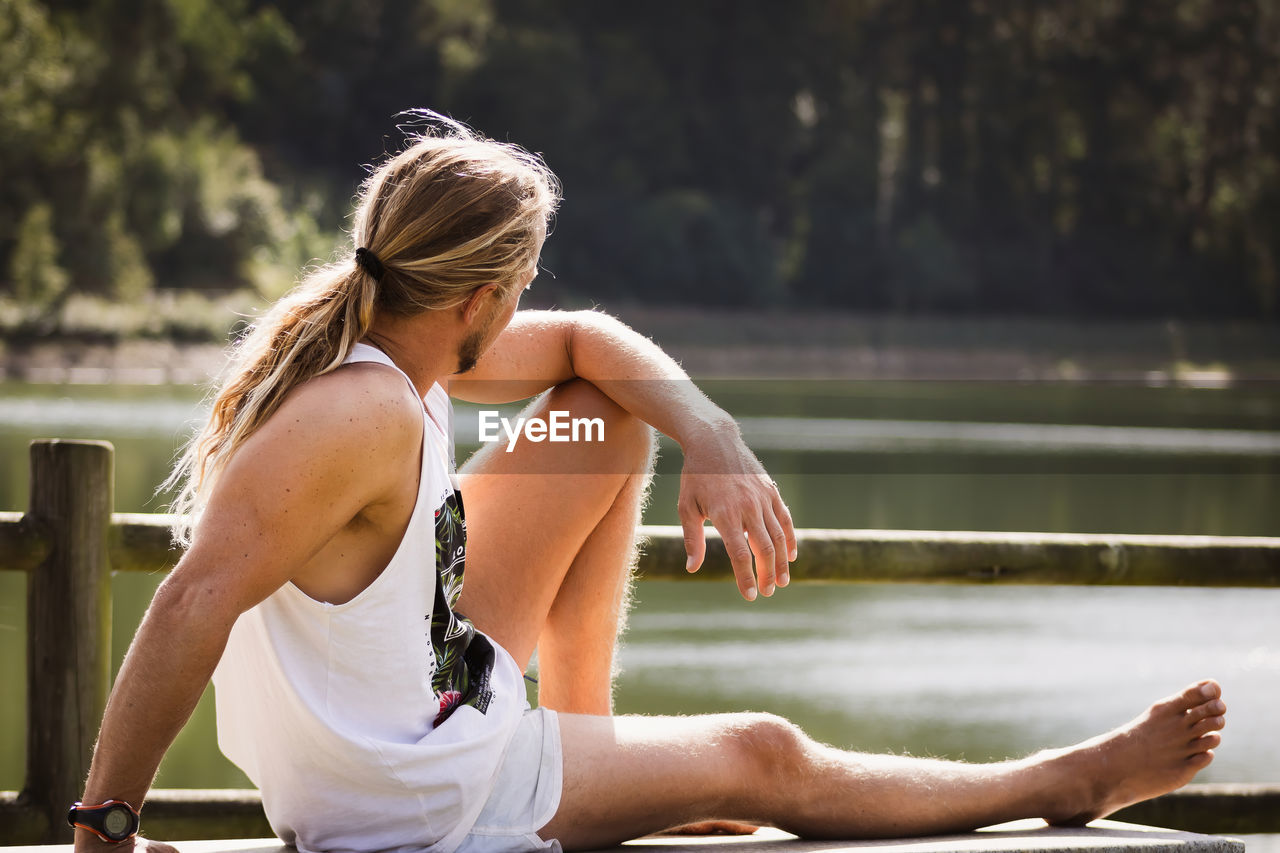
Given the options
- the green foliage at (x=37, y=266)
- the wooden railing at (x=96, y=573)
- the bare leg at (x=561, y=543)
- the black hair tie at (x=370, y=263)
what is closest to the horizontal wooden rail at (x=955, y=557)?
the wooden railing at (x=96, y=573)

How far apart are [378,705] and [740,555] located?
362 millimetres

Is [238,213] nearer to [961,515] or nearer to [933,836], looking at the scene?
[961,515]

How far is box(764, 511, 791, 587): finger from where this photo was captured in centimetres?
148

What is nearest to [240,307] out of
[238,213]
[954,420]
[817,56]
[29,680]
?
[238,213]

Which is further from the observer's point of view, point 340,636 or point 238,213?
point 238,213

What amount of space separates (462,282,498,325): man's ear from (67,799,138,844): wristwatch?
49 cm

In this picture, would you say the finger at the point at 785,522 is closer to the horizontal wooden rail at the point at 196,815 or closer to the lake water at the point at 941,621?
the lake water at the point at 941,621

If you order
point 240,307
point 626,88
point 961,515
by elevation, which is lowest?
point 961,515

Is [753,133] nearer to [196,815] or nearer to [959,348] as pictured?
[959,348]

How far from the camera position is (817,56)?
5441cm

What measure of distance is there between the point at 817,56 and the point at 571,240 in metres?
12.2

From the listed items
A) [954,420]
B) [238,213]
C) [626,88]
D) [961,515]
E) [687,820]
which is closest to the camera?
[687,820]

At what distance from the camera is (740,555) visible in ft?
4.79

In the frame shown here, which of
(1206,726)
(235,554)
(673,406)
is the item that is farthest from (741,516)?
(1206,726)
